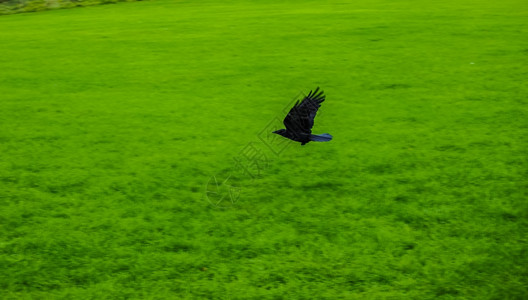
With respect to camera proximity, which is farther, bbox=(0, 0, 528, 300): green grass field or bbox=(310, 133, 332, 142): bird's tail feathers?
bbox=(310, 133, 332, 142): bird's tail feathers

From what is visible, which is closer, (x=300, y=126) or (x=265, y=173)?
(x=265, y=173)

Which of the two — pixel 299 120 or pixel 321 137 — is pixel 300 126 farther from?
pixel 321 137

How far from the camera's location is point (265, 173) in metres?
3.16

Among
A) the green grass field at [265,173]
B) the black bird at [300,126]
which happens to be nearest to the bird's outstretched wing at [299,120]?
the black bird at [300,126]

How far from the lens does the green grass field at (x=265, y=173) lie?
2.21m

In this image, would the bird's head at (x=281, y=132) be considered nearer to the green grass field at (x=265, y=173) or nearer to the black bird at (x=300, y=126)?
the black bird at (x=300, y=126)

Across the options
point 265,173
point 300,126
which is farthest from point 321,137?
point 265,173

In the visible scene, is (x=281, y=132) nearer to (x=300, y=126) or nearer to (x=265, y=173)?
(x=300, y=126)

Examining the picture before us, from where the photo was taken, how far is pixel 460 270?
7.19 feet

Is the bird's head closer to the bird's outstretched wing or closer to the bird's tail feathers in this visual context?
the bird's outstretched wing

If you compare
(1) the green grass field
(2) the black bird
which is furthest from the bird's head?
(1) the green grass field

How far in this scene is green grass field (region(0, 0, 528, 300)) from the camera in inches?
87.0

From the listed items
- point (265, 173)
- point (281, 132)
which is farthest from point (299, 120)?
point (265, 173)

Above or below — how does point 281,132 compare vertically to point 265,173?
above
